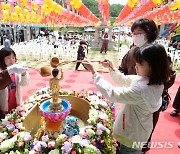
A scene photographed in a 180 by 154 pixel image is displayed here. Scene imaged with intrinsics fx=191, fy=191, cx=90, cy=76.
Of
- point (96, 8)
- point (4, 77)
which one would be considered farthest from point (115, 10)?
point (4, 77)

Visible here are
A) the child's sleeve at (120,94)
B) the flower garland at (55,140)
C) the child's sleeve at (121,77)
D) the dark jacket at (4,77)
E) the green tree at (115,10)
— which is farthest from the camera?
the green tree at (115,10)

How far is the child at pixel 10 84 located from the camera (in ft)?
5.80

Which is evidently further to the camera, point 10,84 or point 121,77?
point 10,84

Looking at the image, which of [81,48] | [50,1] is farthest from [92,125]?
[50,1]

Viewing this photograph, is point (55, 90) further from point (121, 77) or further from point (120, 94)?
point (121, 77)

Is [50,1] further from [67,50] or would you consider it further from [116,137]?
[116,137]

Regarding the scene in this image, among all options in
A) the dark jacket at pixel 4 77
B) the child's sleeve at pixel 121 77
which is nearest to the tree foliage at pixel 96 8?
the child's sleeve at pixel 121 77

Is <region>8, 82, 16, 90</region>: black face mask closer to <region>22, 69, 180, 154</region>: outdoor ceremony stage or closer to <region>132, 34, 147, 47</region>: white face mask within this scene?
<region>132, 34, 147, 47</region>: white face mask

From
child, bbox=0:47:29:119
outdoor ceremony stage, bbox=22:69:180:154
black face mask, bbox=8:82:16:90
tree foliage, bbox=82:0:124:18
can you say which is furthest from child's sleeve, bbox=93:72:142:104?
tree foliage, bbox=82:0:124:18

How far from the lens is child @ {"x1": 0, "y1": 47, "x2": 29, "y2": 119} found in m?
1.77

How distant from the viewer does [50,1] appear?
23.8 feet

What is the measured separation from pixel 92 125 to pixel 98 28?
15.3 m

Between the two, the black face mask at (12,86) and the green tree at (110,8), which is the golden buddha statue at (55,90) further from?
the green tree at (110,8)

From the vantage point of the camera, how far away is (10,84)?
1.88 m
